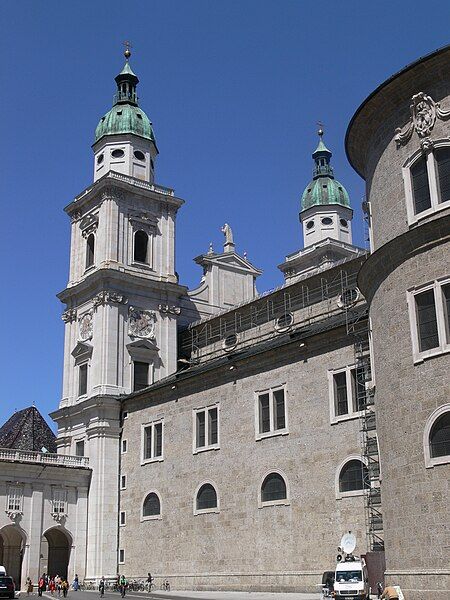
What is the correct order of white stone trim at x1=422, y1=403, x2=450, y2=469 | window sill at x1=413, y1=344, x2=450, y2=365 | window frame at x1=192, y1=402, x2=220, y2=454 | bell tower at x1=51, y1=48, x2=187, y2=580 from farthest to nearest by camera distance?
bell tower at x1=51, y1=48, x2=187, y2=580, window frame at x1=192, y1=402, x2=220, y2=454, window sill at x1=413, y1=344, x2=450, y2=365, white stone trim at x1=422, y1=403, x2=450, y2=469

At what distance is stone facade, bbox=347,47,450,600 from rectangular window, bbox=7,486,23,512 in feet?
110

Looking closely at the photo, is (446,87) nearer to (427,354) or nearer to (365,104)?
(365,104)

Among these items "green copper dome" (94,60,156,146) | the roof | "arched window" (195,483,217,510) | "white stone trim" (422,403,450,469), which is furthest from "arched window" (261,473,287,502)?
the roof

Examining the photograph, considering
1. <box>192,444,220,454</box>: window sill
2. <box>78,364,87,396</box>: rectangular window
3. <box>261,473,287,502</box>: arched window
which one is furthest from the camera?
<box>78,364,87,396</box>: rectangular window

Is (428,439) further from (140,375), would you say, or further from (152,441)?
(140,375)

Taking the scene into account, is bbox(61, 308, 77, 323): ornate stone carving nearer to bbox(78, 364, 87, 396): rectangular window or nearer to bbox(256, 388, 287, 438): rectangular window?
bbox(78, 364, 87, 396): rectangular window

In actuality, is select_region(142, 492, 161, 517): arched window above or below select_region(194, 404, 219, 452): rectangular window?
below

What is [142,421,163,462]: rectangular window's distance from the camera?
5372 cm

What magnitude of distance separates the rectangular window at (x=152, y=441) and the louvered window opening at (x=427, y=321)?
1230 inches

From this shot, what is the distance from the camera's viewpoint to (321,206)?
259 feet

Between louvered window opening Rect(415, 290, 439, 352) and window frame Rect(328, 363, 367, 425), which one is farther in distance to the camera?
window frame Rect(328, 363, 367, 425)

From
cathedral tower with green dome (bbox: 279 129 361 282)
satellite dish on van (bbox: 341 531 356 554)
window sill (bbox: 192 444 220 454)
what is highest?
cathedral tower with green dome (bbox: 279 129 361 282)

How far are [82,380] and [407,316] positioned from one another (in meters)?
41.6

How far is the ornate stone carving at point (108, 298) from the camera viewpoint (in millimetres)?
61422
